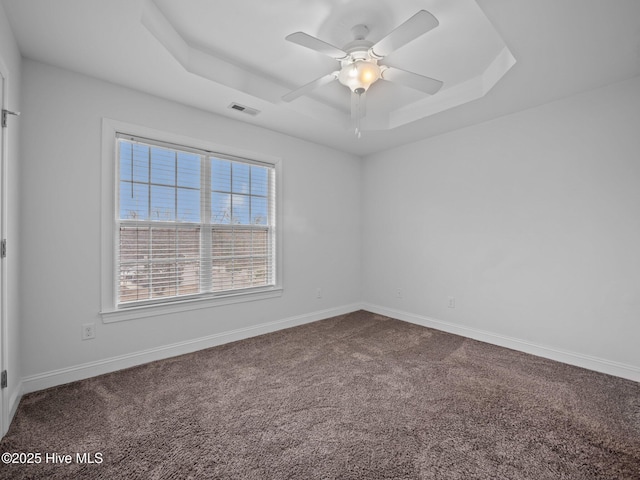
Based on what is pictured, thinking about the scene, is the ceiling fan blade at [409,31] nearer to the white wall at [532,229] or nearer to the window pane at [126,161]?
the white wall at [532,229]

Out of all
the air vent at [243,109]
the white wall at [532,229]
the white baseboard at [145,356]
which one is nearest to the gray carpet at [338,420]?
the white baseboard at [145,356]

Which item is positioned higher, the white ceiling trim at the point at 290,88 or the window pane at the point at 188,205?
the white ceiling trim at the point at 290,88

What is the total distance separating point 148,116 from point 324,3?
1.91 m

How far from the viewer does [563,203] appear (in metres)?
2.94

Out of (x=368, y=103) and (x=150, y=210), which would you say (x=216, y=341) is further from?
(x=368, y=103)

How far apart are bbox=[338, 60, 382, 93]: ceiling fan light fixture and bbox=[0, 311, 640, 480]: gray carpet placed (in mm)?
2462

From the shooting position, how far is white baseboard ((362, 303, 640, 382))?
2.62 meters

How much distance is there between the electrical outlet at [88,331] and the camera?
254cm

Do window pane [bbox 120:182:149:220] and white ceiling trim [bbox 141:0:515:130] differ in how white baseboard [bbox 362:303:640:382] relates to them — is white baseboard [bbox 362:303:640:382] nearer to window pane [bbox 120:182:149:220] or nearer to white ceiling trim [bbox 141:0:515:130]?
white ceiling trim [bbox 141:0:515:130]

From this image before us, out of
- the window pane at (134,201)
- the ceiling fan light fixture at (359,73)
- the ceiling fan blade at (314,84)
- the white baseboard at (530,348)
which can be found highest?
the ceiling fan light fixture at (359,73)

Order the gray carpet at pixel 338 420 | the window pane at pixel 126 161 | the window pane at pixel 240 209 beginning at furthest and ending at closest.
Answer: the window pane at pixel 240 209 < the window pane at pixel 126 161 < the gray carpet at pixel 338 420

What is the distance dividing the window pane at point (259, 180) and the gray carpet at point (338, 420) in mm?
1899

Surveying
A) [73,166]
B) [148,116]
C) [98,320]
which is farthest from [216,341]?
[148,116]

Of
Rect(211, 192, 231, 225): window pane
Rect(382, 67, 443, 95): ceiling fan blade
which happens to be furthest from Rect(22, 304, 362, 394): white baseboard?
Rect(382, 67, 443, 95): ceiling fan blade
